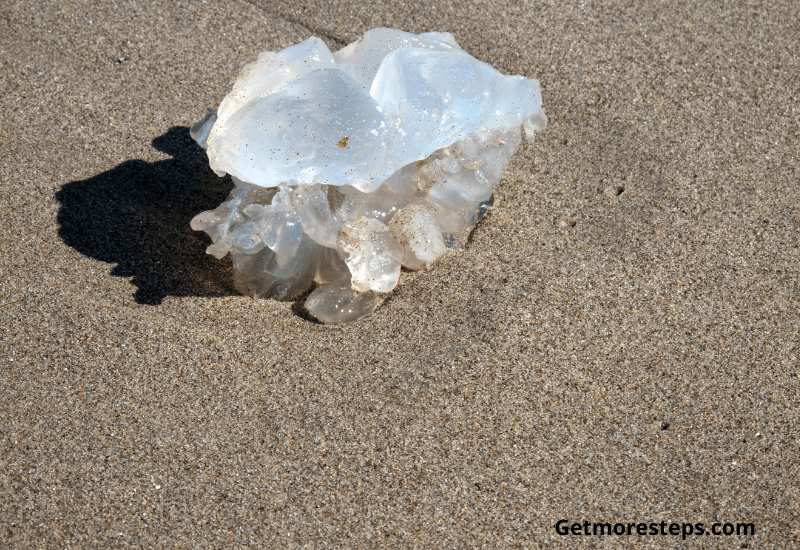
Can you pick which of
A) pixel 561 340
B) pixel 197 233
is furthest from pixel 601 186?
pixel 197 233

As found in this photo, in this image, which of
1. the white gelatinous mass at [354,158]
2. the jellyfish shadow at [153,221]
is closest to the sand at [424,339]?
the jellyfish shadow at [153,221]

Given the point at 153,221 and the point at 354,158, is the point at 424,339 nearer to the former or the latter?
the point at 354,158

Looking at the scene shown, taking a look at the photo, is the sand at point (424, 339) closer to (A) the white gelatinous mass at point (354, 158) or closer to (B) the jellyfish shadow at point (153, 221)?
(B) the jellyfish shadow at point (153, 221)

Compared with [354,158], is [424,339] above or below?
below

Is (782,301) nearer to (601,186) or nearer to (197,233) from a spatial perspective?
(601,186)

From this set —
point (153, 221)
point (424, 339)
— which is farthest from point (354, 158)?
point (153, 221)

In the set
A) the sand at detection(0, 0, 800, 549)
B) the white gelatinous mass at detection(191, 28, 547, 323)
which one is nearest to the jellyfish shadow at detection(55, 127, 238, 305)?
the sand at detection(0, 0, 800, 549)
